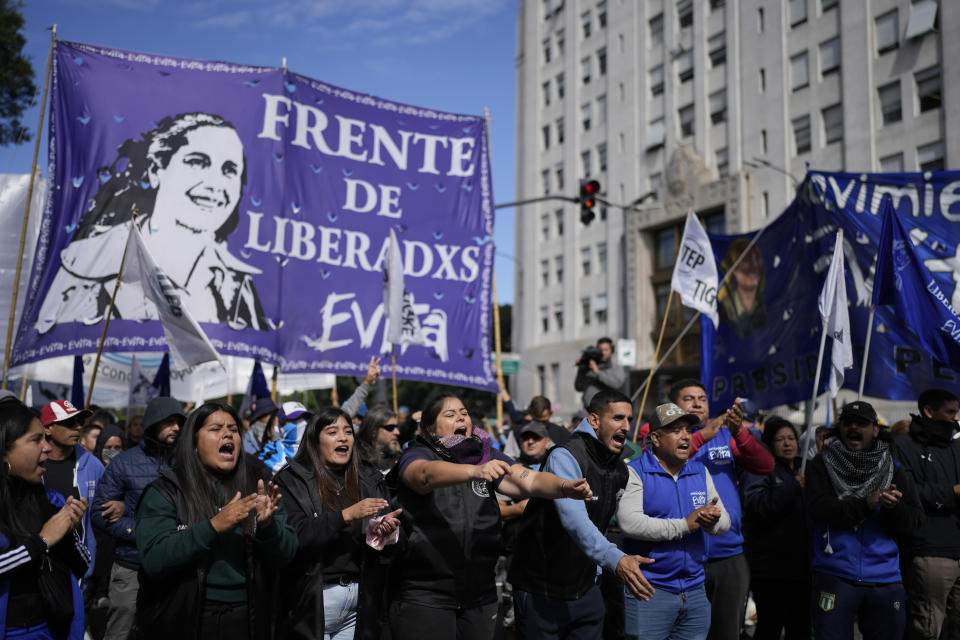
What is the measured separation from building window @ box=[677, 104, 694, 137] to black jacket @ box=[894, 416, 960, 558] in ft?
100

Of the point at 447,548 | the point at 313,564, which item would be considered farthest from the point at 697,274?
the point at 313,564

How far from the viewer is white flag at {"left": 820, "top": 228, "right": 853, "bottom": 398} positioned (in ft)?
22.0

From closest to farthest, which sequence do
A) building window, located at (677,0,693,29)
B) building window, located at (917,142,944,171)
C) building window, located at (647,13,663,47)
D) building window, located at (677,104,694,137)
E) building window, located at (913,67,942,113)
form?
building window, located at (917,142,944,171) → building window, located at (913,67,942,113) → building window, located at (677,104,694,137) → building window, located at (677,0,693,29) → building window, located at (647,13,663,47)

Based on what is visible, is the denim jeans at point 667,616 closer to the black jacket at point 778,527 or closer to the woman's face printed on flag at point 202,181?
the black jacket at point 778,527

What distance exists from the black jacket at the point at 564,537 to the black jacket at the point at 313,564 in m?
0.82

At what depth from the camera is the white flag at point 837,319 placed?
6.71m

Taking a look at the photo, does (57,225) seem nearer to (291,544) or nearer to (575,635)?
(291,544)

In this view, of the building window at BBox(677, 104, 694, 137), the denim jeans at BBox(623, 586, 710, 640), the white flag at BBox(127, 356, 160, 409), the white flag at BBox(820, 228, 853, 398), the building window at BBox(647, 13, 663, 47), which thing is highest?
the building window at BBox(647, 13, 663, 47)

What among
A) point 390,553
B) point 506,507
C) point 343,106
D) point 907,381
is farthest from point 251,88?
point 907,381

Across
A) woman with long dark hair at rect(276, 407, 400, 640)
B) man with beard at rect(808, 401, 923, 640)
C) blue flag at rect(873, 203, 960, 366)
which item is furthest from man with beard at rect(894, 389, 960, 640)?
woman with long dark hair at rect(276, 407, 400, 640)

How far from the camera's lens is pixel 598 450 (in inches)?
173

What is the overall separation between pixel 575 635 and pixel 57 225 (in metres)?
6.40

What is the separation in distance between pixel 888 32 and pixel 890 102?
237 cm

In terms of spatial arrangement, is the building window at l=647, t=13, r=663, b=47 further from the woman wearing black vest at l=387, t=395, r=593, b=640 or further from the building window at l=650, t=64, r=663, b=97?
the woman wearing black vest at l=387, t=395, r=593, b=640
